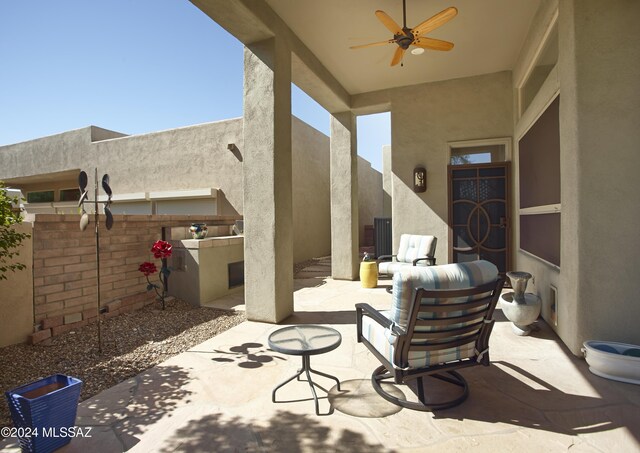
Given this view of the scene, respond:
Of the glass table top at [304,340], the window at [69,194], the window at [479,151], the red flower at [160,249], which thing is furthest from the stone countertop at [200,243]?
the window at [69,194]

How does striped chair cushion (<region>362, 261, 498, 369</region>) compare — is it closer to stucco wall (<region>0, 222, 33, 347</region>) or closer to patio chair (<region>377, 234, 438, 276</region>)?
patio chair (<region>377, 234, 438, 276</region>)

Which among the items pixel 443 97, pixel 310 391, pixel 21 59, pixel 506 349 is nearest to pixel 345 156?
pixel 443 97

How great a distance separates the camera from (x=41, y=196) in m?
14.2

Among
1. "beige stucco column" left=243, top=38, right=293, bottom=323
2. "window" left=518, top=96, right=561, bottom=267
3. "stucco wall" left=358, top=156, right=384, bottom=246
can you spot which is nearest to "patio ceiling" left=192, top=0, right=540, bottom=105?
"beige stucco column" left=243, top=38, right=293, bottom=323

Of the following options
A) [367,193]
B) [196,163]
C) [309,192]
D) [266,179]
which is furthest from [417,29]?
[367,193]

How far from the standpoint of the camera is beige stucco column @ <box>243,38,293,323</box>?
13.3ft

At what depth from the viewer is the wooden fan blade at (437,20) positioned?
131 inches

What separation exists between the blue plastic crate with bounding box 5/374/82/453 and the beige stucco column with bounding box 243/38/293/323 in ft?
7.55

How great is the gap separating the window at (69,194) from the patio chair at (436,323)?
1520cm

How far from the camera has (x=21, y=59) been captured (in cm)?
548

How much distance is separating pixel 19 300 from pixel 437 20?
4.94 meters

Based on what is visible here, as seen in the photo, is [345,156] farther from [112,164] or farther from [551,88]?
[112,164]

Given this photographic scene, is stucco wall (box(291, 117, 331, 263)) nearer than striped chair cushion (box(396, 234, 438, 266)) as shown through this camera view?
No

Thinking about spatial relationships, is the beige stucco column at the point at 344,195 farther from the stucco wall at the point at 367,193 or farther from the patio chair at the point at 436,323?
the stucco wall at the point at 367,193
